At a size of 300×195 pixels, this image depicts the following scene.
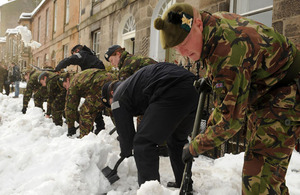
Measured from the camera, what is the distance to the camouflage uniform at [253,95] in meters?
1.41

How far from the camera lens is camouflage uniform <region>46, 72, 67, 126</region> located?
21.4 ft

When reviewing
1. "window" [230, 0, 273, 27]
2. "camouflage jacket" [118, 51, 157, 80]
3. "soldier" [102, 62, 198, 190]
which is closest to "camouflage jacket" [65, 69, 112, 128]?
"camouflage jacket" [118, 51, 157, 80]

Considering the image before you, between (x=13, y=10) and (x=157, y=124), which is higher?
(x=13, y=10)

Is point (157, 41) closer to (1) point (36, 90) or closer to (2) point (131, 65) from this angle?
(2) point (131, 65)

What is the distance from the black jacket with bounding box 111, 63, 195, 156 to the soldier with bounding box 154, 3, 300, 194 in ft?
2.56

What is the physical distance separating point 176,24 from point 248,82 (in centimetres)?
50

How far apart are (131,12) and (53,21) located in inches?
570

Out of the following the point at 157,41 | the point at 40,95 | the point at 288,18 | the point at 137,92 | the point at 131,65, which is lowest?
the point at 40,95

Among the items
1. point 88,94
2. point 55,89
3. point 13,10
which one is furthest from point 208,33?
point 13,10

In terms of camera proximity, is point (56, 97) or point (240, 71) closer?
point (240, 71)

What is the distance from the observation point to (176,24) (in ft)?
4.78

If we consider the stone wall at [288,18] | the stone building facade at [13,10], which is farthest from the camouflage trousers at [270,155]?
the stone building facade at [13,10]

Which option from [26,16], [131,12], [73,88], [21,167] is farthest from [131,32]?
[26,16]

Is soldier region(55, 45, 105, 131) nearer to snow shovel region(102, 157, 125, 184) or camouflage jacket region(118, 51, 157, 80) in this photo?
camouflage jacket region(118, 51, 157, 80)
